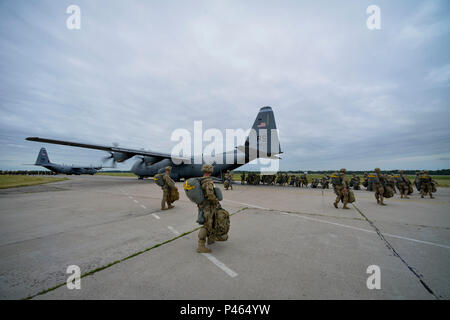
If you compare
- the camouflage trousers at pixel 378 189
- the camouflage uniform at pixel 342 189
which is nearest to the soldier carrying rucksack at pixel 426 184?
the camouflage trousers at pixel 378 189

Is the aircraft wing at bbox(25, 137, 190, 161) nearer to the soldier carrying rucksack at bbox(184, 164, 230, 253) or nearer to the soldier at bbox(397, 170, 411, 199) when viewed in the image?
the soldier carrying rucksack at bbox(184, 164, 230, 253)

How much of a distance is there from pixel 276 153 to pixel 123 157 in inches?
762

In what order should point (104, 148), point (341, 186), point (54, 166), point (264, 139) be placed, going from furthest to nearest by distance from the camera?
point (54, 166) → point (104, 148) → point (264, 139) → point (341, 186)

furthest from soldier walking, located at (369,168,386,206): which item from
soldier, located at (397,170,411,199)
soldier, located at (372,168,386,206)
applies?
soldier, located at (397,170,411,199)

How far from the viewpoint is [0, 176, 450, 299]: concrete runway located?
2287mm

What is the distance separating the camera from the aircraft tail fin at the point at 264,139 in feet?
56.9

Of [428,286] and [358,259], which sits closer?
[428,286]

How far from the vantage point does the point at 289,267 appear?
2.87 m

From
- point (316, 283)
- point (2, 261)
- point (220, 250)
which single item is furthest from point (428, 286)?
point (2, 261)

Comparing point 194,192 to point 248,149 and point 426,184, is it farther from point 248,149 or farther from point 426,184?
point 426,184

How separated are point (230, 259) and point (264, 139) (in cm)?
1558

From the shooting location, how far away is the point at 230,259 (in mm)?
3154

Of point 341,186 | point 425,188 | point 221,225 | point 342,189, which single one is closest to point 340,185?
point 341,186
